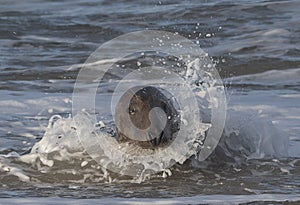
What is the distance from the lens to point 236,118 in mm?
6340

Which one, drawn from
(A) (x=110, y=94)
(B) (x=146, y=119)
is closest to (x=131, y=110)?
(B) (x=146, y=119)

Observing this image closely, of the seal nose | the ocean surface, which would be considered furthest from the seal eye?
the ocean surface

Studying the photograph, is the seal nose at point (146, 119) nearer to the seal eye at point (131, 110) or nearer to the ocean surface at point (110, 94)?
the seal eye at point (131, 110)

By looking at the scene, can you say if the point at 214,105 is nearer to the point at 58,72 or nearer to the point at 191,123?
the point at 191,123

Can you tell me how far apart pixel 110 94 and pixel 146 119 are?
279 cm

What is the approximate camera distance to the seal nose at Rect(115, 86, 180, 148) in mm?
5418

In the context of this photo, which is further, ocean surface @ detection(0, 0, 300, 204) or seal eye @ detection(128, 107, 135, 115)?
seal eye @ detection(128, 107, 135, 115)

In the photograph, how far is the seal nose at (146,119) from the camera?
17.8 feet

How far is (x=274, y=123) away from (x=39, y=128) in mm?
1603

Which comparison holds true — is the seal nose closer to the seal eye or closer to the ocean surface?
the seal eye

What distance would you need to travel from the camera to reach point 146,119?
5449 mm

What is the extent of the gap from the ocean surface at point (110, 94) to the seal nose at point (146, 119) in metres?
0.21

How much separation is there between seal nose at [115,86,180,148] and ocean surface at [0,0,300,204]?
0.70 ft

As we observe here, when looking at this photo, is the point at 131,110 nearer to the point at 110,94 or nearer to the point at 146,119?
the point at 146,119
